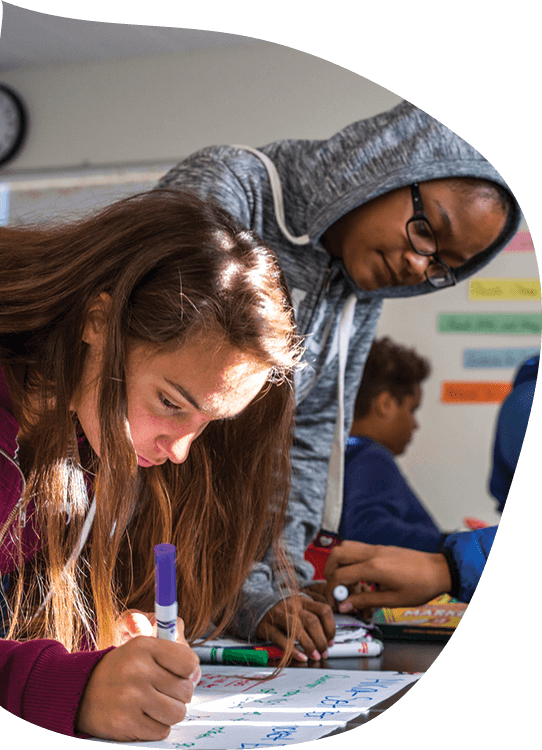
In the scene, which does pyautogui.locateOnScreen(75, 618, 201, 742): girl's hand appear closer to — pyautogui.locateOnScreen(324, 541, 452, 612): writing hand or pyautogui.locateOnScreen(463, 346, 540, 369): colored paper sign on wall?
pyautogui.locateOnScreen(324, 541, 452, 612): writing hand

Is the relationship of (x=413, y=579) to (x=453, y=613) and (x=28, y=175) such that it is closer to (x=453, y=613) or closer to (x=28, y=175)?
(x=453, y=613)

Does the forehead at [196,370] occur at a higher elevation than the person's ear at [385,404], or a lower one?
higher

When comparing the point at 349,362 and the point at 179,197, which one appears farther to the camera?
the point at 349,362

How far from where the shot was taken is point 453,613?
2.46 feet

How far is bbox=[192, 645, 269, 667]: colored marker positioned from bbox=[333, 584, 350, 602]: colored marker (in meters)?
0.09

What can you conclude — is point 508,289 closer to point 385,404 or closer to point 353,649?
point 385,404

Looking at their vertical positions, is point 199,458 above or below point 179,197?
below

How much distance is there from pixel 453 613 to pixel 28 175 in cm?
58

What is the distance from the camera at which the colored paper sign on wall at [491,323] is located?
27.6 inches

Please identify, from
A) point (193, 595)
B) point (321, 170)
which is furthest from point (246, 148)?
point (193, 595)

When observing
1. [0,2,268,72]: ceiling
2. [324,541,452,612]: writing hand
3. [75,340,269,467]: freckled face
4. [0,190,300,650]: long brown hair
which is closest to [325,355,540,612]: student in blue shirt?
[324,541,452,612]: writing hand

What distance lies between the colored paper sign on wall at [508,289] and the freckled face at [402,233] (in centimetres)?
4

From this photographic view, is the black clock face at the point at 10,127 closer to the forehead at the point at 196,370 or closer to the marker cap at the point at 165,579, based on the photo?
the forehead at the point at 196,370

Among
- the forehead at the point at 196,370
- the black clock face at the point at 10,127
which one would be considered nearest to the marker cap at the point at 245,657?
the forehead at the point at 196,370
